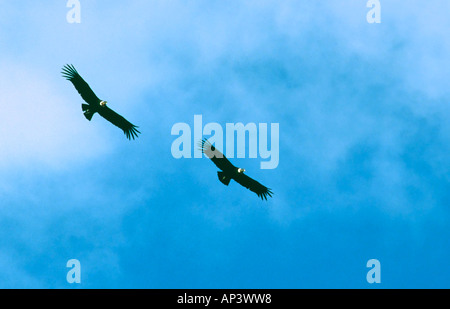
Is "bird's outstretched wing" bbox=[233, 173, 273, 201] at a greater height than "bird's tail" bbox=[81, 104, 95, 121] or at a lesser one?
lesser

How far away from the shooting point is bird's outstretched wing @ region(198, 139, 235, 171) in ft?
104

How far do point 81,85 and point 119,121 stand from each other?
8.83 ft

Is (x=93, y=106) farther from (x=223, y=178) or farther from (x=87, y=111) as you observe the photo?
(x=223, y=178)

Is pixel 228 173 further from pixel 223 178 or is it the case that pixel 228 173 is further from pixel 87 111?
pixel 87 111

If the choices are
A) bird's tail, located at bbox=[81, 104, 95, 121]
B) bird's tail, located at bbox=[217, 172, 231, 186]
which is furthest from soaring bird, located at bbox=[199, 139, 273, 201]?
bird's tail, located at bbox=[81, 104, 95, 121]

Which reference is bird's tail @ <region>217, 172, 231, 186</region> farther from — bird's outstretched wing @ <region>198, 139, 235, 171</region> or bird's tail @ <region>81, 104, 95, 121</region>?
bird's tail @ <region>81, 104, 95, 121</region>

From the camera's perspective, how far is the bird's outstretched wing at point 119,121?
32.8 meters

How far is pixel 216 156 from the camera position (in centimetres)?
3231

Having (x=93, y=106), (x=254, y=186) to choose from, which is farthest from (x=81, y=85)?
(x=254, y=186)

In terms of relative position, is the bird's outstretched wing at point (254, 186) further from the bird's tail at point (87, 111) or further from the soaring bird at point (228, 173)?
the bird's tail at point (87, 111)
